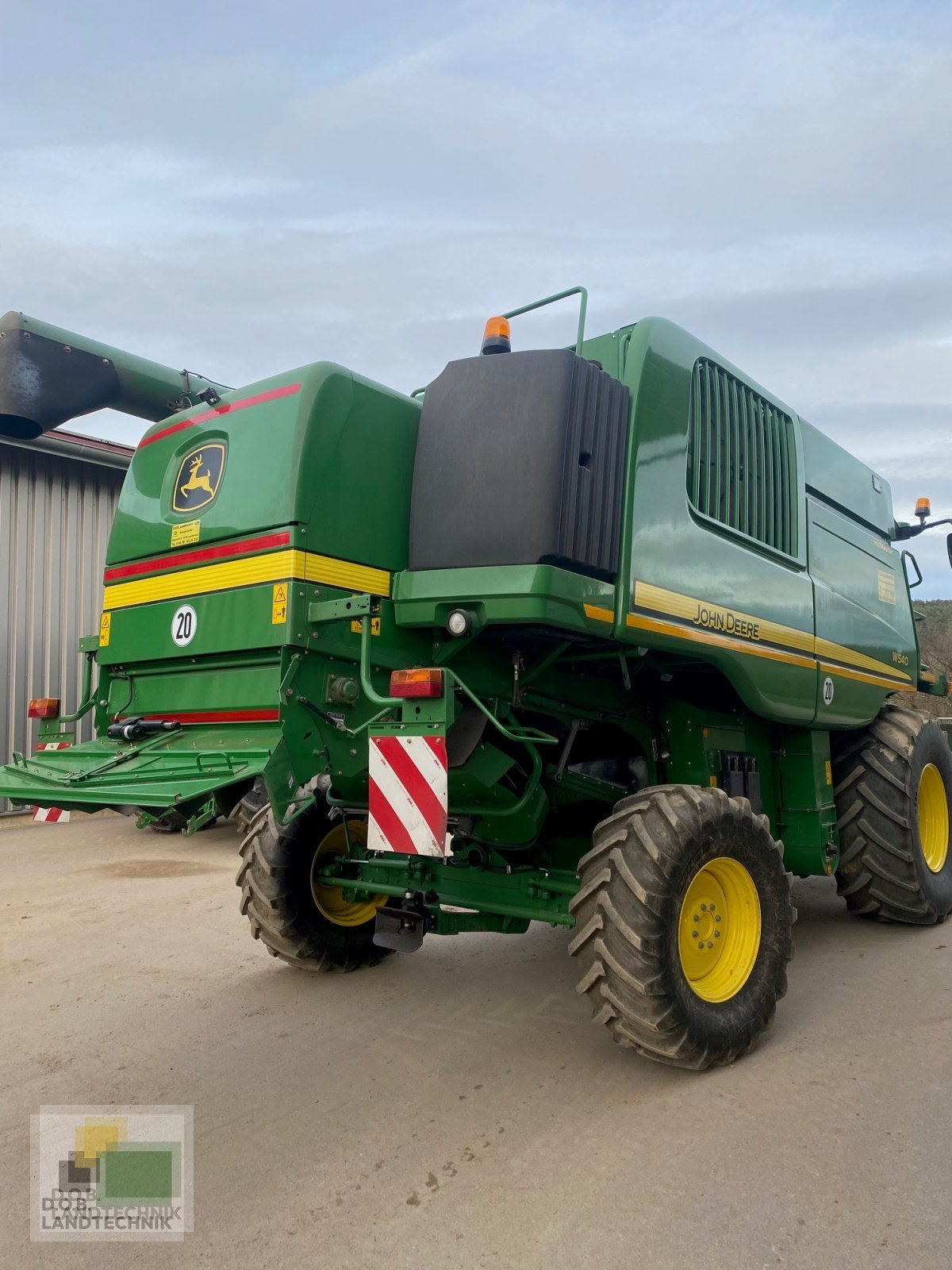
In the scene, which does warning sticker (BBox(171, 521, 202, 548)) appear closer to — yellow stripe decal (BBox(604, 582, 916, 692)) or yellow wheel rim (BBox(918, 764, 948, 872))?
yellow stripe decal (BBox(604, 582, 916, 692))

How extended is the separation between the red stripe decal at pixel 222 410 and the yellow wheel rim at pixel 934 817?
16.0ft

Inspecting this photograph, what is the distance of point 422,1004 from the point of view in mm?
4355

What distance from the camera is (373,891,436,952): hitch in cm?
381

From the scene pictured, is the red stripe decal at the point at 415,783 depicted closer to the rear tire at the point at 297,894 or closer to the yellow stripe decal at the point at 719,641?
Answer: the yellow stripe decal at the point at 719,641

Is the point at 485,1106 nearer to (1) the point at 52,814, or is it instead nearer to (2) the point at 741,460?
(1) the point at 52,814

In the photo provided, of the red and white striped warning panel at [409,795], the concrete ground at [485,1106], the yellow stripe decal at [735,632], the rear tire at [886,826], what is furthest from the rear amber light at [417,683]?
the rear tire at [886,826]

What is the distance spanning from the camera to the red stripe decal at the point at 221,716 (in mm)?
3421

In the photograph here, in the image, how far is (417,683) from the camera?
10.6ft

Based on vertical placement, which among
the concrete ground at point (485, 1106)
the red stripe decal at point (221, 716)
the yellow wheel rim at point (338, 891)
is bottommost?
the concrete ground at point (485, 1106)

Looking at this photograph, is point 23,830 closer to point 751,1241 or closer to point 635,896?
point 635,896

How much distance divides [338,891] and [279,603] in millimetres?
1993

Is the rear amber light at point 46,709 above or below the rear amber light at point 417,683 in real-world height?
below

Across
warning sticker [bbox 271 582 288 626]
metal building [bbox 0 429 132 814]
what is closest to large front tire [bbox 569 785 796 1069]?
warning sticker [bbox 271 582 288 626]

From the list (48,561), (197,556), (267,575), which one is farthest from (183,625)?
(48,561)
